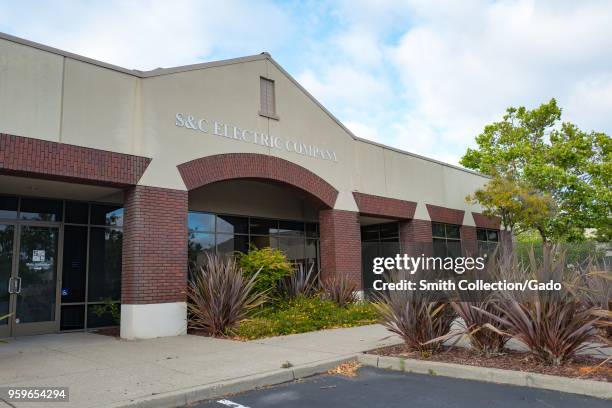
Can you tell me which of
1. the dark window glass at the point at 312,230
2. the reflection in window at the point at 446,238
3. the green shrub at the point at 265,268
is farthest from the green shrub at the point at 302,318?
the reflection in window at the point at 446,238

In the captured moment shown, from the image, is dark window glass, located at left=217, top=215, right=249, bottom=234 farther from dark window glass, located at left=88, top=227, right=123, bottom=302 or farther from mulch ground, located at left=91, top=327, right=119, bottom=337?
mulch ground, located at left=91, top=327, right=119, bottom=337

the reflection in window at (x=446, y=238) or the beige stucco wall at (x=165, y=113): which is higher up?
the beige stucco wall at (x=165, y=113)

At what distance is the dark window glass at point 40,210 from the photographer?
12633 millimetres

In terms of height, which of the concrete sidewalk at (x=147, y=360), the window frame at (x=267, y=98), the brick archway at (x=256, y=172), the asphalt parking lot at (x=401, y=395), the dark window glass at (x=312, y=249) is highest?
the window frame at (x=267, y=98)

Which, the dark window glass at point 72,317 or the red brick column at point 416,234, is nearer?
the dark window glass at point 72,317

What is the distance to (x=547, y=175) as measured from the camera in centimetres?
2206

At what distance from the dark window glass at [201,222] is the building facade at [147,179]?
46mm

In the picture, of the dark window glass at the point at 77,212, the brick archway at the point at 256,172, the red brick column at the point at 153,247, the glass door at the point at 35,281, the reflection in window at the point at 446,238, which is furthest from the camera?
the reflection in window at the point at 446,238

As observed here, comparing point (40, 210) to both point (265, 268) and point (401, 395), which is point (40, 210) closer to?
point (265, 268)

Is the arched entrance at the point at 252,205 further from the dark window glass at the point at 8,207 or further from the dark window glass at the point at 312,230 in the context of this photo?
the dark window glass at the point at 8,207

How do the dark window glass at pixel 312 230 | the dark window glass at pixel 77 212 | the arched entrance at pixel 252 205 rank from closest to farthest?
the dark window glass at pixel 77 212
the arched entrance at pixel 252 205
the dark window glass at pixel 312 230

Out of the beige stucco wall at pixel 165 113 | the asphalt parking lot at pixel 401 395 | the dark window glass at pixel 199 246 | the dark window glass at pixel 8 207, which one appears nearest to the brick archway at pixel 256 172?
the beige stucco wall at pixel 165 113

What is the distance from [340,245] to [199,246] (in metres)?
4.48

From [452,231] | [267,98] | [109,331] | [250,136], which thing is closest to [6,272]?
[109,331]
